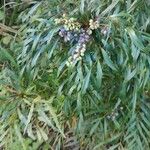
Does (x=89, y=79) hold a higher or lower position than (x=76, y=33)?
lower

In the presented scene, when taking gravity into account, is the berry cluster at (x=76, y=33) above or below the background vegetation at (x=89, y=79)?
above

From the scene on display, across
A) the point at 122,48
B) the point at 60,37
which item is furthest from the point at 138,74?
the point at 60,37

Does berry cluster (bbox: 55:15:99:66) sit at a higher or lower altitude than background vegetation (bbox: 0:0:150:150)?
higher

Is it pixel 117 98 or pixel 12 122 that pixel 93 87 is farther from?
pixel 12 122
